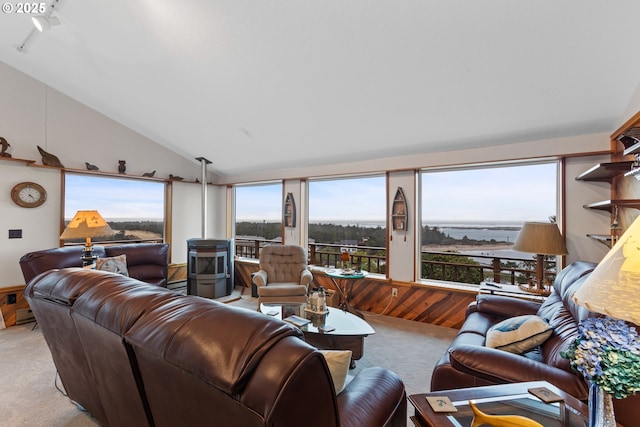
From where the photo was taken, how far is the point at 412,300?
4.05 meters

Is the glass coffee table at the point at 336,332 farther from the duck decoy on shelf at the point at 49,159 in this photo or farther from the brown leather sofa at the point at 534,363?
the duck decoy on shelf at the point at 49,159

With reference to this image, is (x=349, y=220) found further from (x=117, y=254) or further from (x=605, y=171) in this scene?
(x=117, y=254)

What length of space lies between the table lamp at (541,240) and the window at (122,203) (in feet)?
18.4

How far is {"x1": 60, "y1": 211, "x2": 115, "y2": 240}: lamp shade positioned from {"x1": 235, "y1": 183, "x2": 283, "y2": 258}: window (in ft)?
9.90

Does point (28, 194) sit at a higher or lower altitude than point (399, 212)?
higher

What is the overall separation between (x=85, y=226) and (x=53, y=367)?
129 centimetres

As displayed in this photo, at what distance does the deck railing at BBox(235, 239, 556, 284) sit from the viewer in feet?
12.5

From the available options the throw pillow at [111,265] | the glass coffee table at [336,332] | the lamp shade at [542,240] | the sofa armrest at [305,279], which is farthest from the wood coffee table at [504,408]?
the throw pillow at [111,265]

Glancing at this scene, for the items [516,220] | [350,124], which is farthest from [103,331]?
[516,220]

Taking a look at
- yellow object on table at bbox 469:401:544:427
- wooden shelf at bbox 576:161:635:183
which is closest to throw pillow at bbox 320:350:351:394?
yellow object on table at bbox 469:401:544:427

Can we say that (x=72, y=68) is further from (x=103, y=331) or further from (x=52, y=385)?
(x=103, y=331)

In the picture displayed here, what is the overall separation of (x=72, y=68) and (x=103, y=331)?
13.8 feet

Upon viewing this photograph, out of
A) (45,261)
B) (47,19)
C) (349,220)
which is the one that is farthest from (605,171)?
(45,261)

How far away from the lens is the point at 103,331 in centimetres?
120
